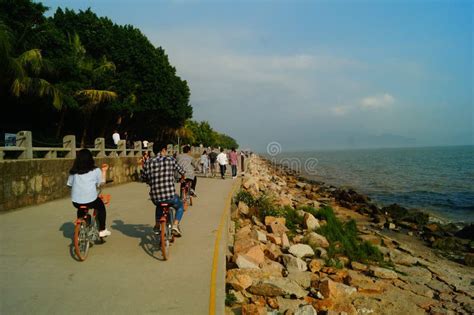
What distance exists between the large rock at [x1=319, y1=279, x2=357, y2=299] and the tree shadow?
2755mm

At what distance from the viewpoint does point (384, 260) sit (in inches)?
381

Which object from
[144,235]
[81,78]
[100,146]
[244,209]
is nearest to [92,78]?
[81,78]

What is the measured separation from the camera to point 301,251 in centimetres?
873

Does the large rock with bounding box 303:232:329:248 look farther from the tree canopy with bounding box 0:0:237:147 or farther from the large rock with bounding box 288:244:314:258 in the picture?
the tree canopy with bounding box 0:0:237:147

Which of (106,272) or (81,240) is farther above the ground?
(81,240)

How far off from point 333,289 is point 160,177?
138 inches

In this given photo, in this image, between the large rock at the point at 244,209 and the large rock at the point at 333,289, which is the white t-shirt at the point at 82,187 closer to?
the large rock at the point at 333,289

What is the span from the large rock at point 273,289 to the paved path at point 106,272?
0.67 meters

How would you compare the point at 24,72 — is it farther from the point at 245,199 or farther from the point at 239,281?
the point at 239,281

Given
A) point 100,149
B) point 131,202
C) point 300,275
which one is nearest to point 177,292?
point 300,275

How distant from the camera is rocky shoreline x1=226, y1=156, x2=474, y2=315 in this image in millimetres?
5863

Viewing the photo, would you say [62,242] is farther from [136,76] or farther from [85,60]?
[136,76]

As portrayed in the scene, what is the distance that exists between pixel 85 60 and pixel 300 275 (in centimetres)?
2482

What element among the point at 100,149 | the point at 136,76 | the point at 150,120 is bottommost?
the point at 100,149
